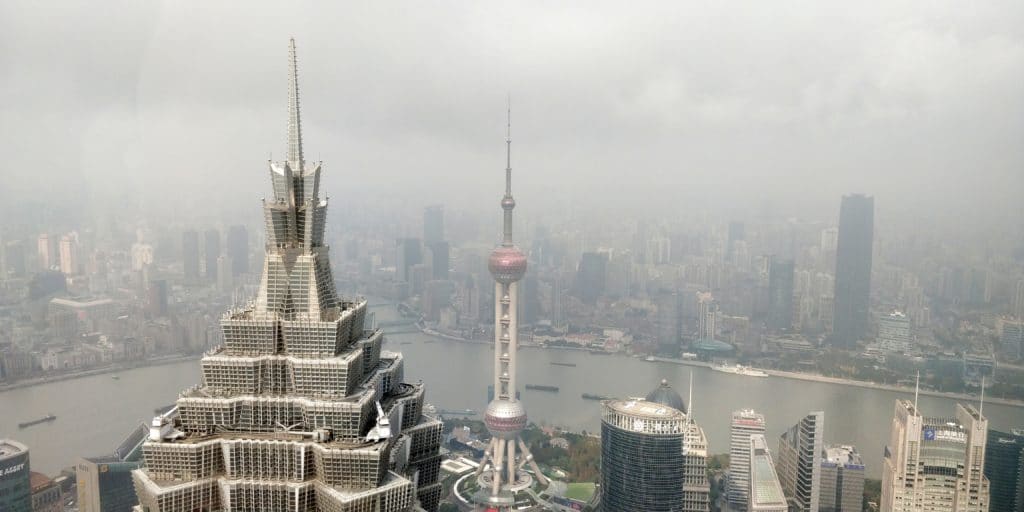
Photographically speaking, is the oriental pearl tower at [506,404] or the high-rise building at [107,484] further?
the oriental pearl tower at [506,404]

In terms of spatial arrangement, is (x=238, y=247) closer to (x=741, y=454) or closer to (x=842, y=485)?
(x=741, y=454)

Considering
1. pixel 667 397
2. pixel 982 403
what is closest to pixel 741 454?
pixel 667 397

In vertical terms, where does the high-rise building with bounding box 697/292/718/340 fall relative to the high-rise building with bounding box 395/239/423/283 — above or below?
below

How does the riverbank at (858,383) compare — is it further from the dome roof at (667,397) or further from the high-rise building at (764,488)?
the high-rise building at (764,488)

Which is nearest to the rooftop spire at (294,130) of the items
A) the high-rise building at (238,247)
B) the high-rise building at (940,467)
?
the high-rise building at (238,247)

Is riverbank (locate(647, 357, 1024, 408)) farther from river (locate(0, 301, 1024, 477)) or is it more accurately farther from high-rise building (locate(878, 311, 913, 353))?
high-rise building (locate(878, 311, 913, 353))

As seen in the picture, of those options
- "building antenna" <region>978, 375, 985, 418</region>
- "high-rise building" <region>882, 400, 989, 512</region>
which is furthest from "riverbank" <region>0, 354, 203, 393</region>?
"building antenna" <region>978, 375, 985, 418</region>
